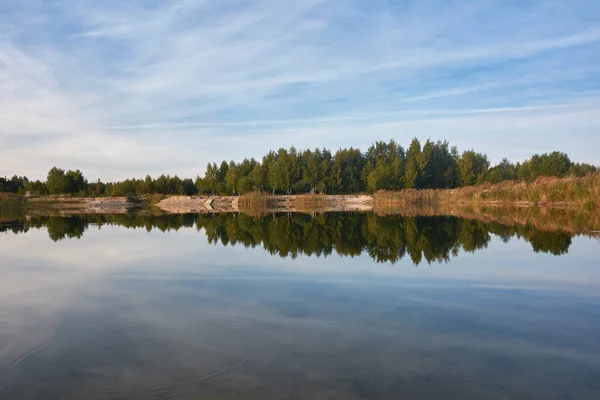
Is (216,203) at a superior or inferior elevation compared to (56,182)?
inferior

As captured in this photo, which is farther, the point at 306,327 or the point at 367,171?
the point at 367,171

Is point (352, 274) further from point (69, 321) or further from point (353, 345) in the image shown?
point (69, 321)

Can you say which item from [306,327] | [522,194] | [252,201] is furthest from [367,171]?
[306,327]

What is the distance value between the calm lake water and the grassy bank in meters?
21.4

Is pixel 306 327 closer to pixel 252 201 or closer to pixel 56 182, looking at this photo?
pixel 252 201

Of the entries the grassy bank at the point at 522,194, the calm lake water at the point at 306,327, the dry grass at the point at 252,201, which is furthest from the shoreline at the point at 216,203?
the calm lake water at the point at 306,327

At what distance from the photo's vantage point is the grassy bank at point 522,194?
94.0 ft

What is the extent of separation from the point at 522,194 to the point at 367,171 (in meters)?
34.8

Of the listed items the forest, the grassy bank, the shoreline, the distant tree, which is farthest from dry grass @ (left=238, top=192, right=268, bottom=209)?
the distant tree

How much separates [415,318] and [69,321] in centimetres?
434

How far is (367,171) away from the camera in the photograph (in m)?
70.9

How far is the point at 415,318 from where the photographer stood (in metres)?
5.65

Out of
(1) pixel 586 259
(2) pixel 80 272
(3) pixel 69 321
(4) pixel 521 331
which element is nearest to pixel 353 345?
(4) pixel 521 331

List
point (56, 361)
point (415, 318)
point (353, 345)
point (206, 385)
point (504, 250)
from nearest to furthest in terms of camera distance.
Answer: point (206, 385) → point (56, 361) → point (353, 345) → point (415, 318) → point (504, 250)
